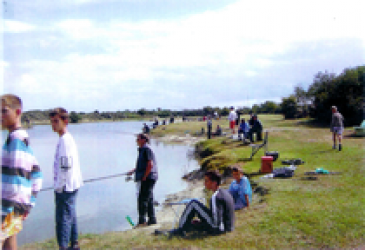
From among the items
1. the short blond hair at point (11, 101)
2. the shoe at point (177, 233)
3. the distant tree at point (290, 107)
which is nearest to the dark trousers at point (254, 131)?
the shoe at point (177, 233)

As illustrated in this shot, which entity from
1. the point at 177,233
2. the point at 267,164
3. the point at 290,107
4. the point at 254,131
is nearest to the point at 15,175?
the point at 177,233

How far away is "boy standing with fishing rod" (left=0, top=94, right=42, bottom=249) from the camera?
3342 mm

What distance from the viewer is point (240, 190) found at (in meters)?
7.59

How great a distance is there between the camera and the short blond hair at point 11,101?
345 cm

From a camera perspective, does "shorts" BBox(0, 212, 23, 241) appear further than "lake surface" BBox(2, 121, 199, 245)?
No

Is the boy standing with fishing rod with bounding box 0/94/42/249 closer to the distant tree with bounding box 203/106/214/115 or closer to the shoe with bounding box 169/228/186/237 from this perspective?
the shoe with bounding box 169/228/186/237

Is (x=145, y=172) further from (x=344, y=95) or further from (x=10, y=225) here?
(x=344, y=95)

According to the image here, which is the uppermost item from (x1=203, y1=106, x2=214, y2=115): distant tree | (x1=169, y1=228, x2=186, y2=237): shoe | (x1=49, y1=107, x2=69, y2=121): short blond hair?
(x1=203, y1=106, x2=214, y2=115): distant tree

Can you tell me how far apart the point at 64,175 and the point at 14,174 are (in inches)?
53.9

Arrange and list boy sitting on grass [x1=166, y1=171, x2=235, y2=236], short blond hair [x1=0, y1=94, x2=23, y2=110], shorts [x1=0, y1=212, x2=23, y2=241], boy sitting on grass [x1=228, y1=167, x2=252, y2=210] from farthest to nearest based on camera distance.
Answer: boy sitting on grass [x1=228, y1=167, x2=252, y2=210], boy sitting on grass [x1=166, y1=171, x2=235, y2=236], short blond hair [x1=0, y1=94, x2=23, y2=110], shorts [x1=0, y1=212, x2=23, y2=241]

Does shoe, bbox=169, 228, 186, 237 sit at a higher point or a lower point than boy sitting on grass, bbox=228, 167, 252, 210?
lower

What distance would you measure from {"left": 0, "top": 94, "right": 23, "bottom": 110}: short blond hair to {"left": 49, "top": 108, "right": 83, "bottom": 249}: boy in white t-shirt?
1185 millimetres

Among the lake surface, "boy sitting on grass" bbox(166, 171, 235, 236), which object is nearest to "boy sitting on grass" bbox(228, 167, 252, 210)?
"boy sitting on grass" bbox(166, 171, 235, 236)

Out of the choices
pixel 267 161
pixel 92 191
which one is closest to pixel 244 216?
pixel 267 161
